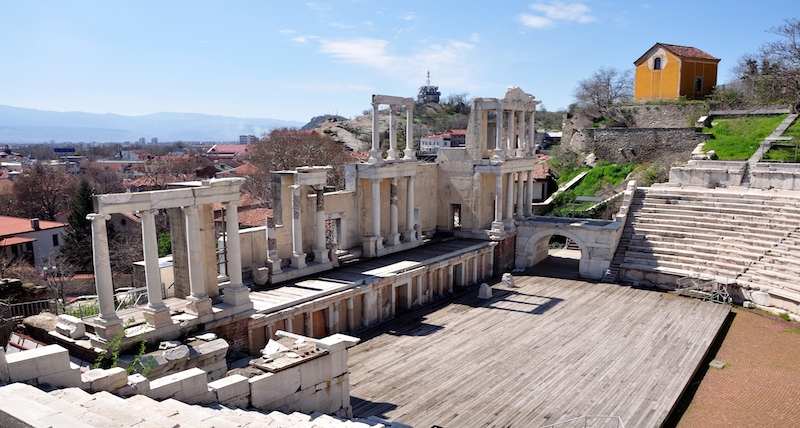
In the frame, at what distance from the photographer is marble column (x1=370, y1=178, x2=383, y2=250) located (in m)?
24.1

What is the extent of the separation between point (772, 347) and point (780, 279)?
551 centimetres

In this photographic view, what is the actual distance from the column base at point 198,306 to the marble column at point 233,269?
0.88m

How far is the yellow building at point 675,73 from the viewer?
45.4 meters

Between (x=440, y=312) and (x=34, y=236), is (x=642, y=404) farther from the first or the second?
(x=34, y=236)

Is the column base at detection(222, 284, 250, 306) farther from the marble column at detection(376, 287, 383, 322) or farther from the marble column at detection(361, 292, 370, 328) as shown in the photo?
the marble column at detection(376, 287, 383, 322)

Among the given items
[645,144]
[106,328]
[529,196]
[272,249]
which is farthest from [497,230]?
[645,144]

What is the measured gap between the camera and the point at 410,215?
2648 centimetres

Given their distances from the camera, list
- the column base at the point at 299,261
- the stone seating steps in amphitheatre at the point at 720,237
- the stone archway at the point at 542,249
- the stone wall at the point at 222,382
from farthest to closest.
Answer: the stone archway at the point at 542,249
the stone seating steps in amphitheatre at the point at 720,237
the column base at the point at 299,261
the stone wall at the point at 222,382

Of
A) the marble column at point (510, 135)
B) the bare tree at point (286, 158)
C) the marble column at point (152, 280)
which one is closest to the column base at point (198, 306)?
the marble column at point (152, 280)

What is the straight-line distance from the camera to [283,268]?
20703 mm

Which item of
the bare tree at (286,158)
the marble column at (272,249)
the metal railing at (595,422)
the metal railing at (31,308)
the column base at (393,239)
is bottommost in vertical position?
the metal railing at (595,422)

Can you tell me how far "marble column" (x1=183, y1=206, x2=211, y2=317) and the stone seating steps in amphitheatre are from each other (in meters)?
19.6

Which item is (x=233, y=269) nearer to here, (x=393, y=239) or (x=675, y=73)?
(x=393, y=239)

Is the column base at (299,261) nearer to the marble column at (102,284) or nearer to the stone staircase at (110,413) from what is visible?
the marble column at (102,284)
